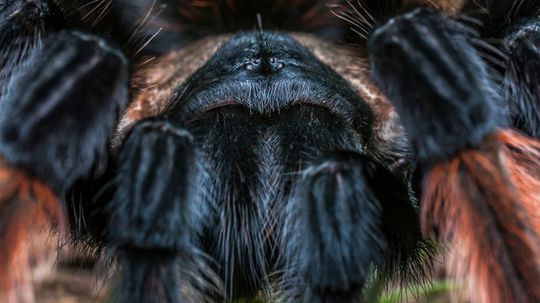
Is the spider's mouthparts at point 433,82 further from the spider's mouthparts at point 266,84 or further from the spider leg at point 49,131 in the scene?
the spider leg at point 49,131

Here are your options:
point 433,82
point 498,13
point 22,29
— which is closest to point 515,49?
point 498,13

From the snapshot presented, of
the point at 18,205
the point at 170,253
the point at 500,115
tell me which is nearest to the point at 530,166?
the point at 500,115

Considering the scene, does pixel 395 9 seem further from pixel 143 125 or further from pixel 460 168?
pixel 143 125

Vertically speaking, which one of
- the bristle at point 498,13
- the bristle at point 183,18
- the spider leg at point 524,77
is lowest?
the spider leg at point 524,77

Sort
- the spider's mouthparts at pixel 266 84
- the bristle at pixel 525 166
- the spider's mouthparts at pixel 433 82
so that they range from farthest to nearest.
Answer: the spider's mouthparts at pixel 266 84 < the bristle at pixel 525 166 < the spider's mouthparts at pixel 433 82

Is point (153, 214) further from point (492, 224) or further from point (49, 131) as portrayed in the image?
point (492, 224)

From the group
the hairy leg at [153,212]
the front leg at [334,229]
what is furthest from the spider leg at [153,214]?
the front leg at [334,229]
